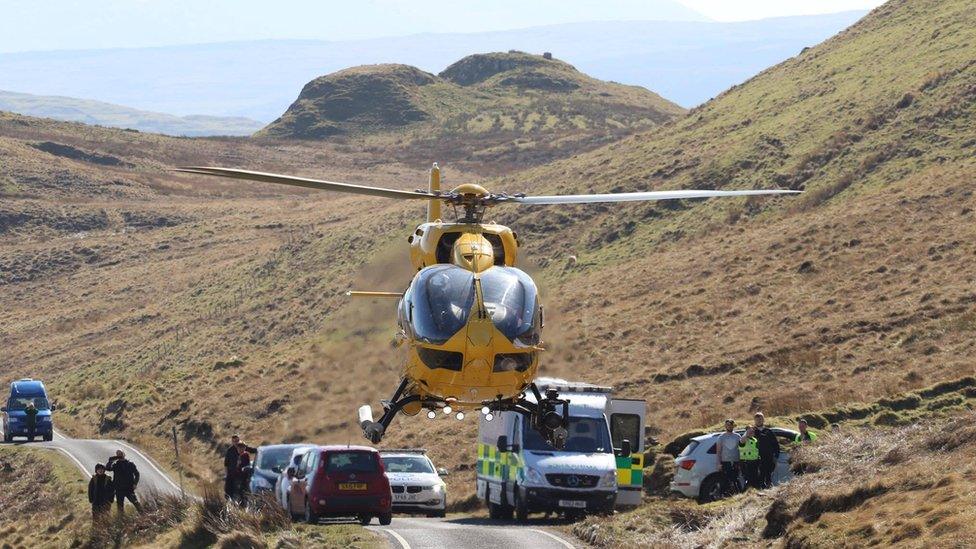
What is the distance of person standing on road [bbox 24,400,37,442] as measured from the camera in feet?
161

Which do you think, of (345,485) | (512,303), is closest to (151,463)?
(345,485)

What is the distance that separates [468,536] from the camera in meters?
22.3

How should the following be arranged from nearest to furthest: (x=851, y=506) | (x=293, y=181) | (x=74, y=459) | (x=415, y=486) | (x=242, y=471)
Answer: (x=851, y=506), (x=293, y=181), (x=242, y=471), (x=415, y=486), (x=74, y=459)

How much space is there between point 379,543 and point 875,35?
73.2 m

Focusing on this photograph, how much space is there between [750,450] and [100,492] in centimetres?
1401

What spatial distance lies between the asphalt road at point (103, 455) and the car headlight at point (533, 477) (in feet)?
45.6

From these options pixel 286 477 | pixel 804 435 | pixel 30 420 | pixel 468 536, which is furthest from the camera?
pixel 30 420

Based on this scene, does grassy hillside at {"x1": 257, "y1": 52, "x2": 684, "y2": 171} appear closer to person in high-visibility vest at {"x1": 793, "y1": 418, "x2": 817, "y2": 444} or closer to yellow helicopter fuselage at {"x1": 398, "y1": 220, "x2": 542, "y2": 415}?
person in high-visibility vest at {"x1": 793, "y1": 418, "x2": 817, "y2": 444}

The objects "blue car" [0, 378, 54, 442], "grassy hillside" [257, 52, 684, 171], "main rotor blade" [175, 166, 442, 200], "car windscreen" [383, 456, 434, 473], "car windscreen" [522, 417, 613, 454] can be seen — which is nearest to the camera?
"main rotor blade" [175, 166, 442, 200]

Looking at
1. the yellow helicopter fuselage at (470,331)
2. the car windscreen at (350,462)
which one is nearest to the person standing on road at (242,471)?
the car windscreen at (350,462)

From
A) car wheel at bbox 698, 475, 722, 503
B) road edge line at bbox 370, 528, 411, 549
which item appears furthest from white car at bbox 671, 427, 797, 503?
road edge line at bbox 370, 528, 411, 549

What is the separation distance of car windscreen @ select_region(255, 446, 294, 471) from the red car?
13.2 feet

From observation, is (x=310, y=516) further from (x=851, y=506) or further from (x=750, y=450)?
(x=851, y=506)

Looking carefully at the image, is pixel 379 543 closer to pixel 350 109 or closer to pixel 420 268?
pixel 420 268
